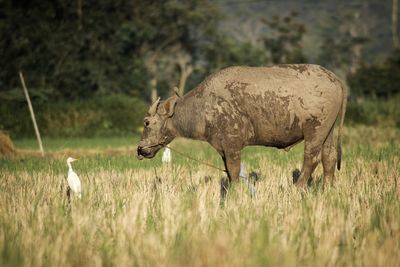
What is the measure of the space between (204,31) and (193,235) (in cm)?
3567

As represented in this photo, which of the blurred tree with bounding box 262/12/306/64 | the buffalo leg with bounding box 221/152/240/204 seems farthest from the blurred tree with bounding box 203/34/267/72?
the buffalo leg with bounding box 221/152/240/204

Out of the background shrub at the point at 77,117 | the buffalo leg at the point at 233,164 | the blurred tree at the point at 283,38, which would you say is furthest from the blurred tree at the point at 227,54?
the buffalo leg at the point at 233,164

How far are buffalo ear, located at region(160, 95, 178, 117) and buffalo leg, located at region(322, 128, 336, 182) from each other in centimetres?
184

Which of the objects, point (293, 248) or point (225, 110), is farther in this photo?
point (225, 110)

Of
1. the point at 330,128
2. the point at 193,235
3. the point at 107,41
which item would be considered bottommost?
the point at 193,235

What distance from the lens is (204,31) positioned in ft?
126

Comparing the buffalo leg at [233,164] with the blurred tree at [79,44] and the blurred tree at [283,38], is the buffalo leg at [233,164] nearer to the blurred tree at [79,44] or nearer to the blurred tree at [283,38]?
the blurred tree at [79,44]

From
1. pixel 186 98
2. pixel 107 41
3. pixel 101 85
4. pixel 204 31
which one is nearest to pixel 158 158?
pixel 186 98

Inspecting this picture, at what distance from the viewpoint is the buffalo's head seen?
6.30 m

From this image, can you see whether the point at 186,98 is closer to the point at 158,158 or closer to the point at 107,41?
the point at 158,158

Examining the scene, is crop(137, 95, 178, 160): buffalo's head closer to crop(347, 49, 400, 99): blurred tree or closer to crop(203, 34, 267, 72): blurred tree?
crop(347, 49, 400, 99): blurred tree

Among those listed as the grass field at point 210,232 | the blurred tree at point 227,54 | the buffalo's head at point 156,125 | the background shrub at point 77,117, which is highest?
the blurred tree at point 227,54

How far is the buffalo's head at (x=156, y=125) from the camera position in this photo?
6.30 metres

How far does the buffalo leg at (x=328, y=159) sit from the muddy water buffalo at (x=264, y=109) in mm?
218
